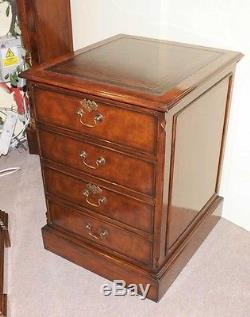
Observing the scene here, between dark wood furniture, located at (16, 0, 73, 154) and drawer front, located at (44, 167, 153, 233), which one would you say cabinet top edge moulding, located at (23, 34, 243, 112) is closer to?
drawer front, located at (44, 167, 153, 233)

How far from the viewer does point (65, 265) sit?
1637 mm

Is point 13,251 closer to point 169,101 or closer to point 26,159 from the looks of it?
point 26,159

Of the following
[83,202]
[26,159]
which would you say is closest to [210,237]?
[83,202]

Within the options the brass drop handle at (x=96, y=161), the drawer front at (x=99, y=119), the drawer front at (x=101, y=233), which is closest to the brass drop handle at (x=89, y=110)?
the drawer front at (x=99, y=119)

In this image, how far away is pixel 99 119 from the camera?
126 cm

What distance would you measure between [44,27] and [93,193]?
95cm

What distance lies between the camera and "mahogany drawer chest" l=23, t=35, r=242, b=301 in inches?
47.6

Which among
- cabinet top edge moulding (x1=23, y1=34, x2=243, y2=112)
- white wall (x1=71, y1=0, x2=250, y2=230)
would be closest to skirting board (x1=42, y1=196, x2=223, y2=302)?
white wall (x1=71, y1=0, x2=250, y2=230)

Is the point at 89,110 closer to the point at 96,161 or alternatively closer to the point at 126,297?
the point at 96,161

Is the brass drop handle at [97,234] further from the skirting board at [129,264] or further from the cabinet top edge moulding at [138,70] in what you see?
the cabinet top edge moulding at [138,70]

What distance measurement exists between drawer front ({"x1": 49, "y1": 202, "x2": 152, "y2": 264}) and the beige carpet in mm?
162

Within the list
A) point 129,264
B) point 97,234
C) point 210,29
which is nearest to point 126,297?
point 129,264

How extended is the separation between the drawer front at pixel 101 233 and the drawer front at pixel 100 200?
0.17ft

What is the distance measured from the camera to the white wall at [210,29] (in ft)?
4.90
